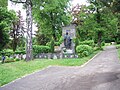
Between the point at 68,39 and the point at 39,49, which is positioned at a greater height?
the point at 68,39

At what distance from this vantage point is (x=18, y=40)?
55844mm


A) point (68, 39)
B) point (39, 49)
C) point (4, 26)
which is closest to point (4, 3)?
point (4, 26)

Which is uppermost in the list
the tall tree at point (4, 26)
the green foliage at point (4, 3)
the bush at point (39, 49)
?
the green foliage at point (4, 3)

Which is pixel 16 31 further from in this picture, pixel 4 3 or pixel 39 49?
pixel 4 3

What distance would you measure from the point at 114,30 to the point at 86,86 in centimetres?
2967

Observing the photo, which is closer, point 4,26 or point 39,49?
point 4,26

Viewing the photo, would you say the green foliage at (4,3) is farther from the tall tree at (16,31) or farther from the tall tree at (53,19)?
the tall tree at (16,31)

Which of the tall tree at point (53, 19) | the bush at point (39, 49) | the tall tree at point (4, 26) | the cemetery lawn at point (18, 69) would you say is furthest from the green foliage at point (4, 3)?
the tall tree at point (53, 19)

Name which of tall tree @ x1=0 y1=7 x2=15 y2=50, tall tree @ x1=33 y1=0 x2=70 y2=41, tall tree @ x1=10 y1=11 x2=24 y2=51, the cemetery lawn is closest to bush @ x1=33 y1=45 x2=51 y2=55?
tall tree @ x1=0 y1=7 x2=15 y2=50

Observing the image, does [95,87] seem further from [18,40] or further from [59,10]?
[18,40]

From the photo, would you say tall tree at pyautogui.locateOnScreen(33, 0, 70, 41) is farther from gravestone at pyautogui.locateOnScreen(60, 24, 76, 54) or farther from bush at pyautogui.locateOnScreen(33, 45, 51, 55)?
gravestone at pyautogui.locateOnScreen(60, 24, 76, 54)

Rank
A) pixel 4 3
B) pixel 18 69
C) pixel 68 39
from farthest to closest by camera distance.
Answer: pixel 68 39 → pixel 4 3 → pixel 18 69

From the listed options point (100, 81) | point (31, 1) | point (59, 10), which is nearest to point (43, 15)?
point (59, 10)

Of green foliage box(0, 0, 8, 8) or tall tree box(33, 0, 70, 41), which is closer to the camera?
green foliage box(0, 0, 8, 8)
